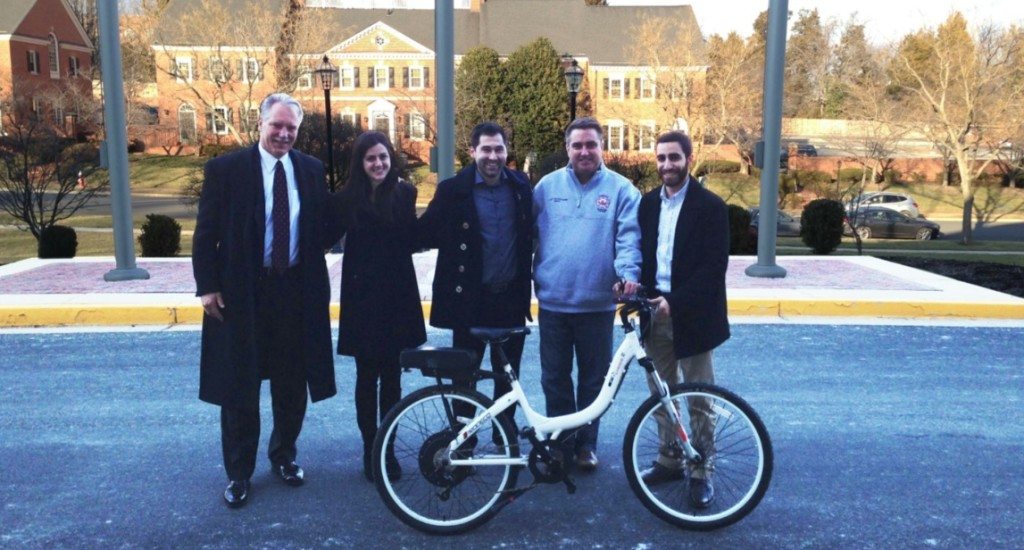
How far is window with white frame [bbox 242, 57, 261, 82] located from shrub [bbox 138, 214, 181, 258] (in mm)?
31377

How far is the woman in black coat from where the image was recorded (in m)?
4.48

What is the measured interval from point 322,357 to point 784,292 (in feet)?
21.5

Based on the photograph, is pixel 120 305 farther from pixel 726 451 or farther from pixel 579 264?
pixel 726 451

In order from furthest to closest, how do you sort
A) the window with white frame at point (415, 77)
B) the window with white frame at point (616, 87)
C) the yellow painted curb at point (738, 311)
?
the window with white frame at point (415, 77), the window with white frame at point (616, 87), the yellow painted curb at point (738, 311)

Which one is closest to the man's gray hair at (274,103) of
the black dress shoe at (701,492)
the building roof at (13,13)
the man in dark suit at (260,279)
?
the man in dark suit at (260,279)

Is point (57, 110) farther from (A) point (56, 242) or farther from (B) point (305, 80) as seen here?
(A) point (56, 242)

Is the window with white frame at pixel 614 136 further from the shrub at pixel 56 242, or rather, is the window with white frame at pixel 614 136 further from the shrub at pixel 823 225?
the shrub at pixel 56 242

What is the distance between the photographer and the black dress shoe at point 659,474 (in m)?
4.34

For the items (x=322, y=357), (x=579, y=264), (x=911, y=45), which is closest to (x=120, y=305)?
(x=322, y=357)

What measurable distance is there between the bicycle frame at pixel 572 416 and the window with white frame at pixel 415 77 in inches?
2097

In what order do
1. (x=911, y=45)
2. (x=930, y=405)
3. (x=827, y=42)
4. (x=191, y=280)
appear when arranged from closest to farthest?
(x=930, y=405) → (x=191, y=280) → (x=911, y=45) → (x=827, y=42)

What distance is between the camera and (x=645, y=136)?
51.5m

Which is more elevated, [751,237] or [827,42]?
[827,42]

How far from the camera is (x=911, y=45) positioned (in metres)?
39.7
